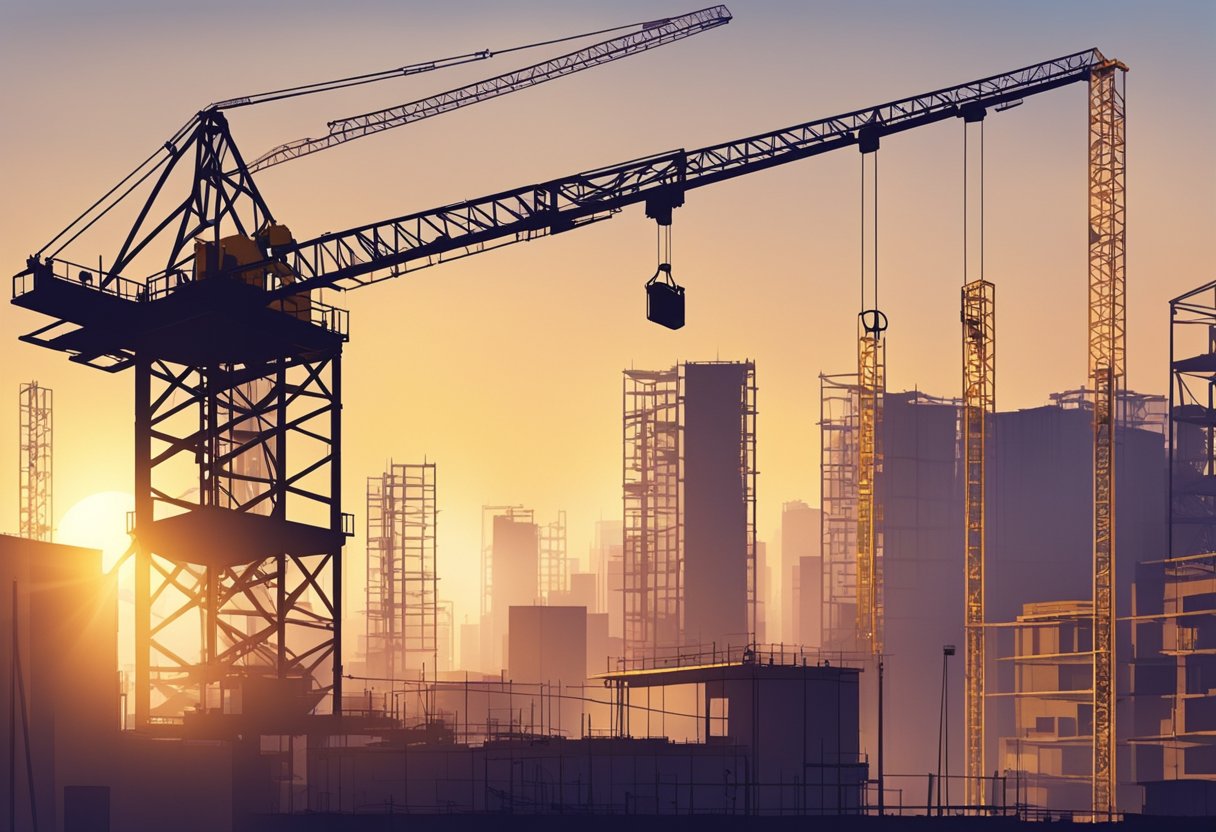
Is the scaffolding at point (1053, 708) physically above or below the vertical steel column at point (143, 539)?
below

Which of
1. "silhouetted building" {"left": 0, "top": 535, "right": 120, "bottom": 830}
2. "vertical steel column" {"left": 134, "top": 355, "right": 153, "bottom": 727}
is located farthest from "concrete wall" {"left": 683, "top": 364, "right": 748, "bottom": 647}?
"silhouetted building" {"left": 0, "top": 535, "right": 120, "bottom": 830}

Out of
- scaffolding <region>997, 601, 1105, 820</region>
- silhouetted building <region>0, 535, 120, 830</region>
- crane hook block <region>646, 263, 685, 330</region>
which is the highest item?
crane hook block <region>646, 263, 685, 330</region>

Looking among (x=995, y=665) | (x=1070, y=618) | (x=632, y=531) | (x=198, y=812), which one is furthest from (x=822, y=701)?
(x=632, y=531)

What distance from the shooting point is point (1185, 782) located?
106 metres

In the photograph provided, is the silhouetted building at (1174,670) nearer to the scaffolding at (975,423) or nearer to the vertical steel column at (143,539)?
the scaffolding at (975,423)

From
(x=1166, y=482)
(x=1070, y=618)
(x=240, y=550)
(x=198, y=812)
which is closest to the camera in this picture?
(x=198, y=812)

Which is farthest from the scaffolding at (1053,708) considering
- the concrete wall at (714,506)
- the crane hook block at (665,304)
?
the crane hook block at (665,304)

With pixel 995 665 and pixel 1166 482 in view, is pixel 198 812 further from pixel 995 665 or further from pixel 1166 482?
pixel 1166 482

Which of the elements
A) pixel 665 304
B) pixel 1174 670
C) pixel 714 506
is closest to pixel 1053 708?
pixel 1174 670

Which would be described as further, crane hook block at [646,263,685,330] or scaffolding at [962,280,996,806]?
scaffolding at [962,280,996,806]

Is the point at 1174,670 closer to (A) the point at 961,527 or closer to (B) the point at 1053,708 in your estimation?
(B) the point at 1053,708

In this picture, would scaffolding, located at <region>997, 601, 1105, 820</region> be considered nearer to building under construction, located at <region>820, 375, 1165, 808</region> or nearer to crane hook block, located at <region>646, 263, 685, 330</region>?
building under construction, located at <region>820, 375, 1165, 808</region>

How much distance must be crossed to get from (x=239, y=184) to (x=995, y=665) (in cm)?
8347

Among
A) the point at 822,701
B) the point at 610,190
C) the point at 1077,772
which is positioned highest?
the point at 610,190
